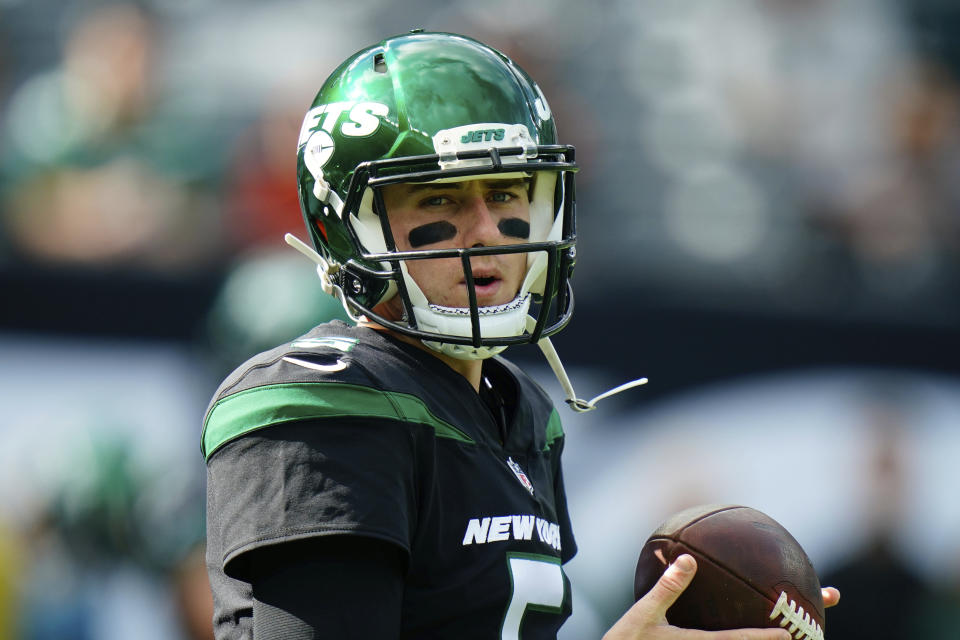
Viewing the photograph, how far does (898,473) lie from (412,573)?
373cm

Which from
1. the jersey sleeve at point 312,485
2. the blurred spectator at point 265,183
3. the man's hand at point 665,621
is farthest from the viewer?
the blurred spectator at point 265,183

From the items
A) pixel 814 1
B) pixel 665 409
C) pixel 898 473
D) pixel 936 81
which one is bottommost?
pixel 898 473

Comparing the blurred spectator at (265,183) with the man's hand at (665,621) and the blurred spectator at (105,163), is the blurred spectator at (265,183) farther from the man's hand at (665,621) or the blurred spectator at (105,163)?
the man's hand at (665,621)

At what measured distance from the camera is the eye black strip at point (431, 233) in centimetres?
199

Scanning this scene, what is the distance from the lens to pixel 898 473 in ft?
16.4

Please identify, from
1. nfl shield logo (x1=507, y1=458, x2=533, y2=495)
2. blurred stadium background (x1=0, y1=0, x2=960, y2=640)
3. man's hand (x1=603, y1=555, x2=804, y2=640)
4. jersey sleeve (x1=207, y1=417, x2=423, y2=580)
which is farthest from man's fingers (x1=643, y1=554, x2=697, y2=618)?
blurred stadium background (x1=0, y1=0, x2=960, y2=640)

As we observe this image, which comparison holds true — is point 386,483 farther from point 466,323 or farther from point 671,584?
point 671,584

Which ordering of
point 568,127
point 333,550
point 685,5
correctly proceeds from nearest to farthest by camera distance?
point 333,550 → point 568,127 → point 685,5

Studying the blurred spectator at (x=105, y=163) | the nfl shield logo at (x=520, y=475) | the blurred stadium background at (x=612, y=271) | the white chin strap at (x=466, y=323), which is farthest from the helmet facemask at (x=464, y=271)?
the blurred spectator at (x=105, y=163)

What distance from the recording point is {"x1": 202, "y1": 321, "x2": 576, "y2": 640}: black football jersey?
65.1 inches

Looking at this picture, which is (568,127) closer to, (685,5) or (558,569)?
(685,5)

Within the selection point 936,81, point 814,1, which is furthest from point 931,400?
point 814,1

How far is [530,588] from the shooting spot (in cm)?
186

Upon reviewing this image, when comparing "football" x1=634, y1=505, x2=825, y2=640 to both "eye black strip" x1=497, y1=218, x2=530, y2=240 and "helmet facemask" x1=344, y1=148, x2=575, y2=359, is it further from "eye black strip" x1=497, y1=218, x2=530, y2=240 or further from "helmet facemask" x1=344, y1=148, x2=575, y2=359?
"eye black strip" x1=497, y1=218, x2=530, y2=240
